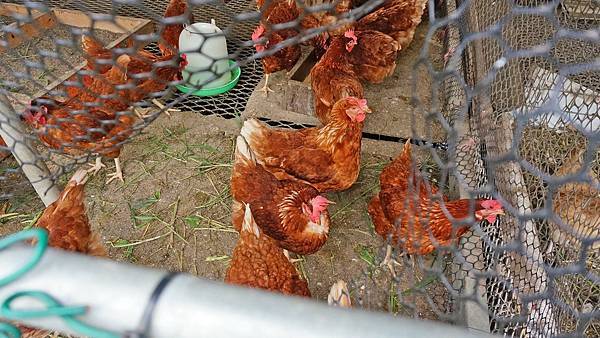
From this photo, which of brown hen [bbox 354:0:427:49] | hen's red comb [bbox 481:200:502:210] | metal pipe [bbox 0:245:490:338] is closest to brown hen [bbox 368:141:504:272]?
hen's red comb [bbox 481:200:502:210]

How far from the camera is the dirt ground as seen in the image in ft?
5.80

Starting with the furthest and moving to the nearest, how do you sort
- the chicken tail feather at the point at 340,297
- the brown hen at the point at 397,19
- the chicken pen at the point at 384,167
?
the brown hen at the point at 397,19
the chicken pen at the point at 384,167
the chicken tail feather at the point at 340,297

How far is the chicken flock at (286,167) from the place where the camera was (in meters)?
1.44

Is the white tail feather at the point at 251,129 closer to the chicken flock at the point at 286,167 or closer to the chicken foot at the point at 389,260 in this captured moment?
the chicken flock at the point at 286,167

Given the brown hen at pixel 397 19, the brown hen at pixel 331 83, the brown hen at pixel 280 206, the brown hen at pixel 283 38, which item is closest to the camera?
the brown hen at pixel 280 206

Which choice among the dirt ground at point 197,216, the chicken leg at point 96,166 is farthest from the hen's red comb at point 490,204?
the chicken leg at point 96,166

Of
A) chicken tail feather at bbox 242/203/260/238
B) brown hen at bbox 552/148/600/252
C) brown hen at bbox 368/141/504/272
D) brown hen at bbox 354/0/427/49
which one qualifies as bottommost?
chicken tail feather at bbox 242/203/260/238

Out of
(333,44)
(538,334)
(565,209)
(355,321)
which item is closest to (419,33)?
(333,44)

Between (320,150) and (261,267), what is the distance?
27.4 inches

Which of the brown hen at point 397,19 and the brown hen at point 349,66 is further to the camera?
the brown hen at point 397,19

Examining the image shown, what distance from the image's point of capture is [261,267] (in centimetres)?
144

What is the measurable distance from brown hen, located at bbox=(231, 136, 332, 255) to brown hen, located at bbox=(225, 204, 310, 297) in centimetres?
19

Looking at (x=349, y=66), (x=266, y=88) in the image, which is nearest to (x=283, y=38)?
(x=266, y=88)

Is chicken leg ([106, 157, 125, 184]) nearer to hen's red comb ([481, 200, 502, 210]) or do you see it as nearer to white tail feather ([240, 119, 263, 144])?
white tail feather ([240, 119, 263, 144])
